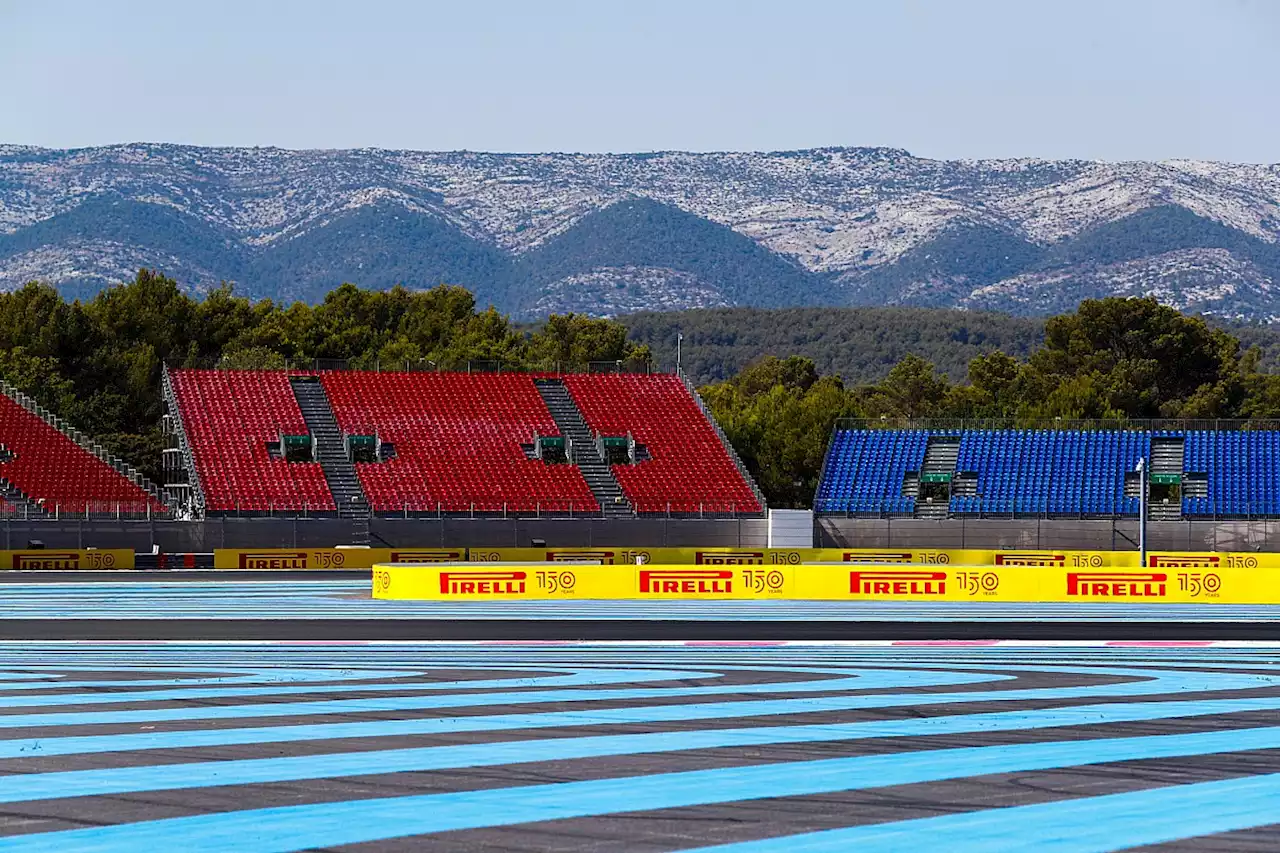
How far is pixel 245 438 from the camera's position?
66.8 metres

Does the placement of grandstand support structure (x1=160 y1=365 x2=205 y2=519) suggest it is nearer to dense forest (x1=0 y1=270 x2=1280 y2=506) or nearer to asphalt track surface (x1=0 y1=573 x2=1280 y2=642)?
dense forest (x1=0 y1=270 x2=1280 y2=506)

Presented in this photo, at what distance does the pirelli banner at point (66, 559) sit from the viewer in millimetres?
53375

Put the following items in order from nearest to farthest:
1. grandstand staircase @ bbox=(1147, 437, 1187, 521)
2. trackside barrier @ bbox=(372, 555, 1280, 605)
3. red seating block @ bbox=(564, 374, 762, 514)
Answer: trackside barrier @ bbox=(372, 555, 1280, 605) < grandstand staircase @ bbox=(1147, 437, 1187, 521) < red seating block @ bbox=(564, 374, 762, 514)

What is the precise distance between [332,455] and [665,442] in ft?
43.1

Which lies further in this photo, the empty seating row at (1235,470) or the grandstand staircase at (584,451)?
the grandstand staircase at (584,451)

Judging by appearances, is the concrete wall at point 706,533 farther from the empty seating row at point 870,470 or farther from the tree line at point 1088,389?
the tree line at point 1088,389

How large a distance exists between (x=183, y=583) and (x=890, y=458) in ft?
105

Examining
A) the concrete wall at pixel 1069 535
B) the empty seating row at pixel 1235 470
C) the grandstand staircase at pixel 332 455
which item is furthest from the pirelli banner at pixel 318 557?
the empty seating row at pixel 1235 470

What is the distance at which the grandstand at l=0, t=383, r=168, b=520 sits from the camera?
58812mm

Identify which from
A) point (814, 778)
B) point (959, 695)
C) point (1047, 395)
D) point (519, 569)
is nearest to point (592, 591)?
point (519, 569)

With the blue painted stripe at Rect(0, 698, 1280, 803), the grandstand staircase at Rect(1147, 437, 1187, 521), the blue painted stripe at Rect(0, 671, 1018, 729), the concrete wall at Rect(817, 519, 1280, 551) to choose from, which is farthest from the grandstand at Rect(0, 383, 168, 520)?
the blue painted stripe at Rect(0, 698, 1280, 803)

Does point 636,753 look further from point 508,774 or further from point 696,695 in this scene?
point 696,695

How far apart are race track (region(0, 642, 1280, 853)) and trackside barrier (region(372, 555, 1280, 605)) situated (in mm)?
16263

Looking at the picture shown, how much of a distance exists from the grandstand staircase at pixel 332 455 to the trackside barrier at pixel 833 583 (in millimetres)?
19179
